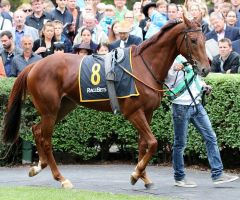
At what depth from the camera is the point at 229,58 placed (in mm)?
13742

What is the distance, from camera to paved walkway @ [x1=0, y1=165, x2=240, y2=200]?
999cm

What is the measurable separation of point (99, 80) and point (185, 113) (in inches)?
50.6

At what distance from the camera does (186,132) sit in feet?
34.5

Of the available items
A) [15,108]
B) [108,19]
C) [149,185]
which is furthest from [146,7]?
[149,185]

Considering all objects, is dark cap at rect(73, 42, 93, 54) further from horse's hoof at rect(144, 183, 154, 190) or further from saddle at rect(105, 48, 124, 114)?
horse's hoof at rect(144, 183, 154, 190)

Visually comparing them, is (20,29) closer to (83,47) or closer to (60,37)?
(60,37)

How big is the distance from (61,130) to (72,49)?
2.73 metres

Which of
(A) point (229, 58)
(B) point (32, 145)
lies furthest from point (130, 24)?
(B) point (32, 145)

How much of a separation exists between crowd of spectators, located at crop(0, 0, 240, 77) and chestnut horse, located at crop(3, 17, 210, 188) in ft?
9.80

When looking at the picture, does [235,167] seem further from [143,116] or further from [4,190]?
[4,190]

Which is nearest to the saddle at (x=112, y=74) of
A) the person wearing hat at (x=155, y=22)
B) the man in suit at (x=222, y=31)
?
the man in suit at (x=222, y=31)

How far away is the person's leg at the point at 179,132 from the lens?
1038 centimetres

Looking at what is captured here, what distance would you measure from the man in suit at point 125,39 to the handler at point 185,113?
430cm

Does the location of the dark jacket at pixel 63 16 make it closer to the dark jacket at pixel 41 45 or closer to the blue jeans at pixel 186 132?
→ the dark jacket at pixel 41 45
